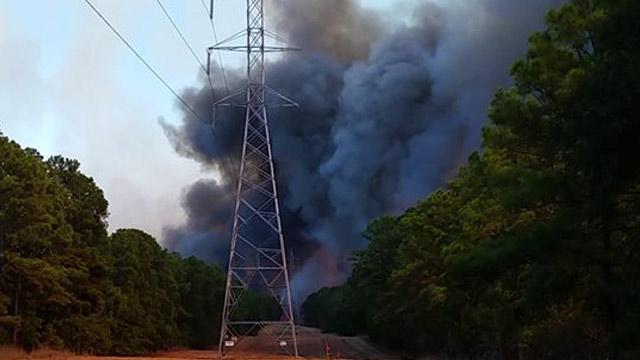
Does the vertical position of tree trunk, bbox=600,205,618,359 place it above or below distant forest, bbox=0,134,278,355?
below

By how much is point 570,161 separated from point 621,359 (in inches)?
226

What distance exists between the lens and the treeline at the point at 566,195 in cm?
2163

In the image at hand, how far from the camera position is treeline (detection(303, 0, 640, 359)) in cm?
2163

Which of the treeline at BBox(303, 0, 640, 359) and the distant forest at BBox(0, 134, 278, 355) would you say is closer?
the treeline at BBox(303, 0, 640, 359)

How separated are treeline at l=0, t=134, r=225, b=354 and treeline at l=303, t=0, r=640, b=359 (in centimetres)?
2814

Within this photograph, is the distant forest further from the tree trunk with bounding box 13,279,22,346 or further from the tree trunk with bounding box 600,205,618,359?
the tree trunk with bounding box 600,205,618,359

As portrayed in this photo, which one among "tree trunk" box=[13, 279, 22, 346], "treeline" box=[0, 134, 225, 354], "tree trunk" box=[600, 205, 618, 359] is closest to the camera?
"tree trunk" box=[600, 205, 618, 359]

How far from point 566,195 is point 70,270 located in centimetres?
4524

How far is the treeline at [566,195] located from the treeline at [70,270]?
2814 centimetres

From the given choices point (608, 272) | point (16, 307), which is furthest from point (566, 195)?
point (16, 307)

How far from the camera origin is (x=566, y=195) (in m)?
27.7

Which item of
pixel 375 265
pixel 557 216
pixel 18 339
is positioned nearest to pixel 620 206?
pixel 557 216

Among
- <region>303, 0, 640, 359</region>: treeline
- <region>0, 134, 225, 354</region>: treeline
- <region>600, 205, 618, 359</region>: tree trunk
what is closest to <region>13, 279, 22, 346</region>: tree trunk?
<region>0, 134, 225, 354</region>: treeline

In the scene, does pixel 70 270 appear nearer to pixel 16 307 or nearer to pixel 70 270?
pixel 70 270
